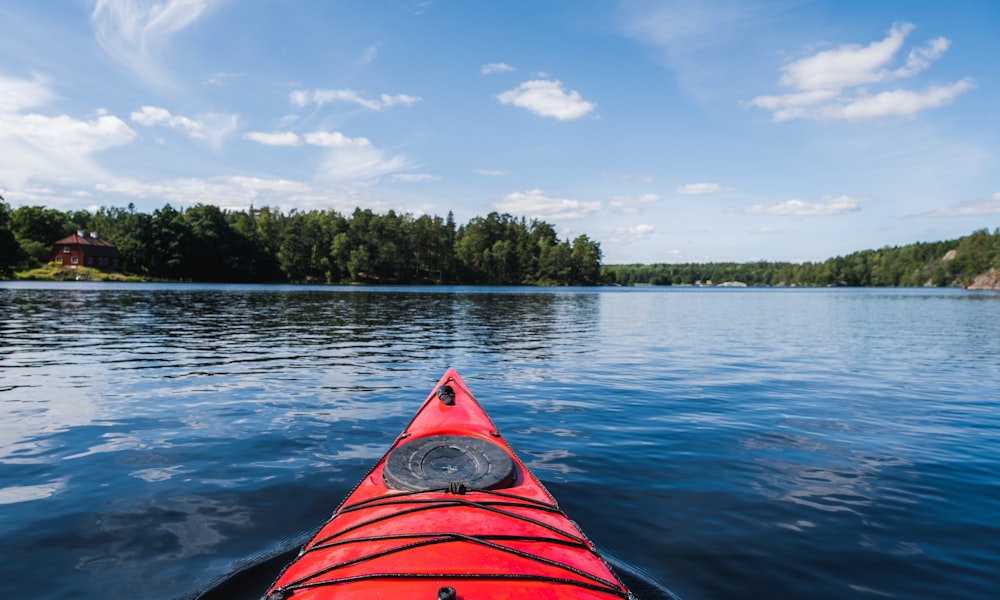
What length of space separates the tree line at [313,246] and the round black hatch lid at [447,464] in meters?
109

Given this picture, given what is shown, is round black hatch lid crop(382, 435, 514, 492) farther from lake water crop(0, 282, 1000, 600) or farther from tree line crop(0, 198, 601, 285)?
tree line crop(0, 198, 601, 285)

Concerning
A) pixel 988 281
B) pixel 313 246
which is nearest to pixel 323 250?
pixel 313 246

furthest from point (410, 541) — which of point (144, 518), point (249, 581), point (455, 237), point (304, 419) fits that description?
point (455, 237)

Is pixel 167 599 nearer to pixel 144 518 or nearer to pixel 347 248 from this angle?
pixel 144 518

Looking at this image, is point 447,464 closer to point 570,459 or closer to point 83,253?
point 570,459

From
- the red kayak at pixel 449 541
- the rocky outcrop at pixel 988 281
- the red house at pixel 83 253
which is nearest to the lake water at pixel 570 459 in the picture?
the red kayak at pixel 449 541

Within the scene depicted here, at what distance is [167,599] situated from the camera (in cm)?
470

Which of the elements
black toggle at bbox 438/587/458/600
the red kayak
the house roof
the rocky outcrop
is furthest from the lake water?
the rocky outcrop

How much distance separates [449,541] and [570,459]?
511 cm

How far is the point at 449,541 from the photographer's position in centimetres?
394

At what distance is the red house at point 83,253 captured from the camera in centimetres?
9694

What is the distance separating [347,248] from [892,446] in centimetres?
12658

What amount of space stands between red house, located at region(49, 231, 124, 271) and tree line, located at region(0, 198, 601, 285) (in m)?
2.70

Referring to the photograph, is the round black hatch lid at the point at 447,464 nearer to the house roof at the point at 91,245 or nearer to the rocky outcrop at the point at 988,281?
the house roof at the point at 91,245
